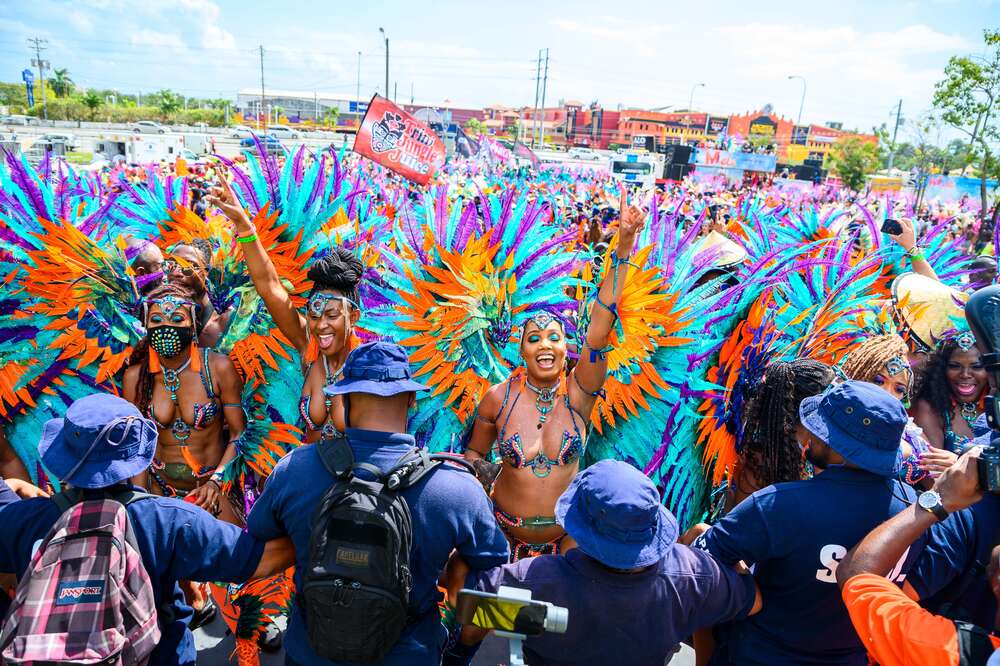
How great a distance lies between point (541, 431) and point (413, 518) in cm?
99

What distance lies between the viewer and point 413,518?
156 cm

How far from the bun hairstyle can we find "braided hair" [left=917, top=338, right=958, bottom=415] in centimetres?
258

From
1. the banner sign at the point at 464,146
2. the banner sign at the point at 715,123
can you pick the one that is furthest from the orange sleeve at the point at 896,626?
the banner sign at the point at 715,123

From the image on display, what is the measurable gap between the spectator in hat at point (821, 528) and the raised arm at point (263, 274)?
1947mm

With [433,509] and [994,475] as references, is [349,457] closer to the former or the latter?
[433,509]

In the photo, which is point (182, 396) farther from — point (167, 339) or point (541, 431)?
point (541, 431)

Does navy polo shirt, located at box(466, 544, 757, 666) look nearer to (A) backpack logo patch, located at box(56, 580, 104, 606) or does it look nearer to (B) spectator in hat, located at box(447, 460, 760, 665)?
(B) spectator in hat, located at box(447, 460, 760, 665)

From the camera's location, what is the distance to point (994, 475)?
51.0 inches

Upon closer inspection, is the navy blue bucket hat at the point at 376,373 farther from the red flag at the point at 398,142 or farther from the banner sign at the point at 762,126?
the banner sign at the point at 762,126

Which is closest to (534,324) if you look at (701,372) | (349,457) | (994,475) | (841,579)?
(701,372)

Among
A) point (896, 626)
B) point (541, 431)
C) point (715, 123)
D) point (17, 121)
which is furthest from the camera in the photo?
point (715, 123)

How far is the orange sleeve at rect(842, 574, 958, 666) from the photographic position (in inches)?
47.3

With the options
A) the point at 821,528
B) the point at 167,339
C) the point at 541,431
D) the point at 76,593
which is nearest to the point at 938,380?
the point at 821,528

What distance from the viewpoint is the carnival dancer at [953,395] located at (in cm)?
276
